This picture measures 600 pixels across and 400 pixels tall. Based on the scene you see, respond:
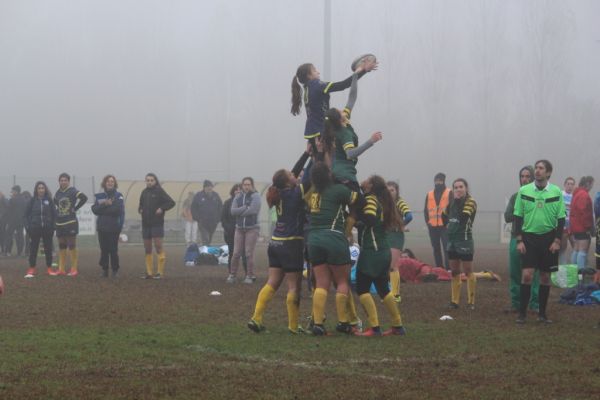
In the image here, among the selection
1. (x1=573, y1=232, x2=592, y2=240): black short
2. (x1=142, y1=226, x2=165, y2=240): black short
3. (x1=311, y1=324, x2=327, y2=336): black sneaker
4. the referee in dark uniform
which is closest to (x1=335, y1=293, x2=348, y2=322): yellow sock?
(x1=311, y1=324, x2=327, y2=336): black sneaker

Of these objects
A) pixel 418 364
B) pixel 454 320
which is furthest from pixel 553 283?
pixel 418 364

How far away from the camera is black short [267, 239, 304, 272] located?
10.2 metres

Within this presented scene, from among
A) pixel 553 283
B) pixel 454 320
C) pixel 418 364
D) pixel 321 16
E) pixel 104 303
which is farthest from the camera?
pixel 321 16

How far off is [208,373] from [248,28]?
184 feet

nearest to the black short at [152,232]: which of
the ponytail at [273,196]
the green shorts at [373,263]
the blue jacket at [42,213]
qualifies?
the blue jacket at [42,213]

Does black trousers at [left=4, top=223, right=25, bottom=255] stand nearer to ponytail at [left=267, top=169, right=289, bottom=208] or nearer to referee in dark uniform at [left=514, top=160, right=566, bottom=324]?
ponytail at [left=267, top=169, right=289, bottom=208]

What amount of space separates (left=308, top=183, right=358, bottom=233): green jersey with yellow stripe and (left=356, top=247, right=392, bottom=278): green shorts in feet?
1.39

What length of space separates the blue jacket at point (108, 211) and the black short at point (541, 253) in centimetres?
1010

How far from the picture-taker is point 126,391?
6695 mm

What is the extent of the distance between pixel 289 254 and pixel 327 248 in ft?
1.92

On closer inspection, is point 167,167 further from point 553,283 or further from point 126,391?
point 126,391

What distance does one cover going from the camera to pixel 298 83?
10781mm

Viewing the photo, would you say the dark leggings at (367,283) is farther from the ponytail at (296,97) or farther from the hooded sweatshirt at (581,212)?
the hooded sweatshirt at (581,212)

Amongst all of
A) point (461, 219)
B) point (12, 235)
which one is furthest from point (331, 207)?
point (12, 235)
